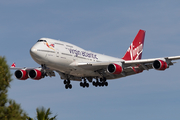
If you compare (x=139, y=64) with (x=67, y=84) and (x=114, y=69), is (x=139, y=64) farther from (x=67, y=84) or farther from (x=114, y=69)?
(x=67, y=84)

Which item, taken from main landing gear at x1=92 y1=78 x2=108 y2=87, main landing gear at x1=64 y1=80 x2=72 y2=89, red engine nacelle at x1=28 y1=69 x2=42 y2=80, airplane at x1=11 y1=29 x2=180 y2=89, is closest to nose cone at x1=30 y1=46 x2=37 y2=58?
airplane at x1=11 y1=29 x2=180 y2=89

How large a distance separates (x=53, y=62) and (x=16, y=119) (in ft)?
81.7

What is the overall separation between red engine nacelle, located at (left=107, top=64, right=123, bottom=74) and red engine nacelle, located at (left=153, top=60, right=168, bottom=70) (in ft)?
16.6

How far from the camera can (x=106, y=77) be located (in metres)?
56.7

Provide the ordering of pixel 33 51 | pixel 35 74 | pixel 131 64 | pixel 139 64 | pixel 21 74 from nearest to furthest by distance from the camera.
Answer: pixel 33 51 → pixel 131 64 → pixel 139 64 → pixel 35 74 → pixel 21 74

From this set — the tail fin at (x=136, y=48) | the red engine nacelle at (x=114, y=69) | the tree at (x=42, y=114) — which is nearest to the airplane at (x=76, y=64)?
the red engine nacelle at (x=114, y=69)

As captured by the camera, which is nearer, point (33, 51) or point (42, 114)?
point (42, 114)

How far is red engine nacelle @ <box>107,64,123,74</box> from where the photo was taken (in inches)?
1920

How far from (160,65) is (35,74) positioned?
20.4 meters

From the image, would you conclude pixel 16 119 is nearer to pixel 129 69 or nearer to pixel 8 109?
pixel 8 109

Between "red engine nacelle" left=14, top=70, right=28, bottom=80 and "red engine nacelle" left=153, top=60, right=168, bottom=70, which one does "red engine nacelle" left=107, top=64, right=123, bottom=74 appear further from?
"red engine nacelle" left=14, top=70, right=28, bottom=80

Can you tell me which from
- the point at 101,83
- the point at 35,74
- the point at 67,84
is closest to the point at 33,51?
the point at 35,74

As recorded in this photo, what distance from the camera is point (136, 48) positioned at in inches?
2758

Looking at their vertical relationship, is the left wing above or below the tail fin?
below
